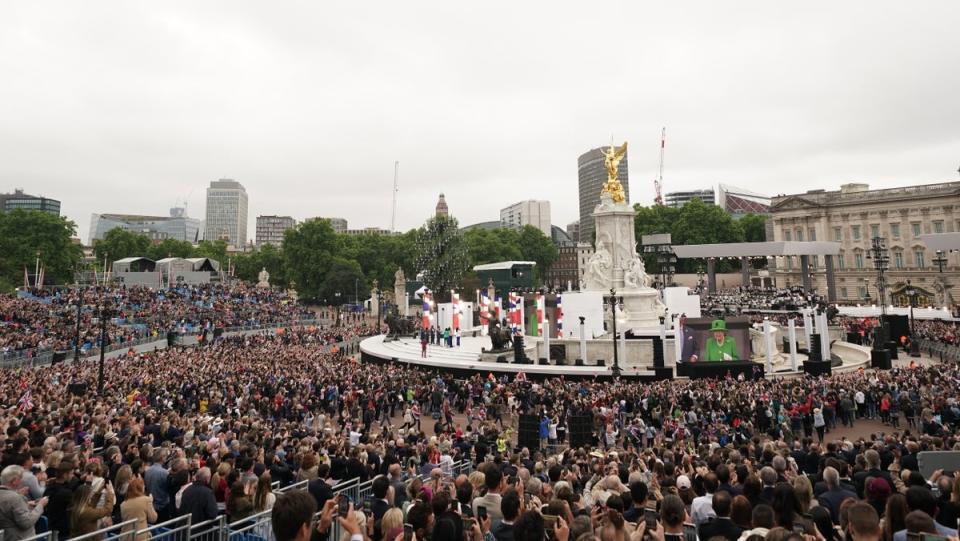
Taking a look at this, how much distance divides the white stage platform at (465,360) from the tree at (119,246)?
2978 inches

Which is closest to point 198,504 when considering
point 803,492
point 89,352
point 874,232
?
point 803,492

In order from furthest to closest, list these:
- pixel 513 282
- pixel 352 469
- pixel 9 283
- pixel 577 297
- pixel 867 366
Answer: pixel 513 282, pixel 9 283, pixel 577 297, pixel 867 366, pixel 352 469

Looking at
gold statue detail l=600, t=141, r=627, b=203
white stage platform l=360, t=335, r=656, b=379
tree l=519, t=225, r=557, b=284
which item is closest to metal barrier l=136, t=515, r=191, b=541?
white stage platform l=360, t=335, r=656, b=379

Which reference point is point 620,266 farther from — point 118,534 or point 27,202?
point 27,202

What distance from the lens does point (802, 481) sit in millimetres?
5719

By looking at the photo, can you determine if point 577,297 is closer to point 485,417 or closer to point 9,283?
point 485,417

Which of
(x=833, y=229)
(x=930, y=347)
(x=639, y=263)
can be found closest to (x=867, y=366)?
(x=930, y=347)

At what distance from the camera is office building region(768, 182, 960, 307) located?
6656 cm

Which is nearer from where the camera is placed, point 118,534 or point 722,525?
point 722,525

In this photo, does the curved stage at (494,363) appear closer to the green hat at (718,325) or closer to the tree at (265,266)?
the green hat at (718,325)

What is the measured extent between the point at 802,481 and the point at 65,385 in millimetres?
26603

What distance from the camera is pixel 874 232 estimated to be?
7281 centimetres

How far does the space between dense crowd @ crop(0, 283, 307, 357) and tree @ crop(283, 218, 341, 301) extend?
1950cm

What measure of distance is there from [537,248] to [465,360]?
83.9 metres
